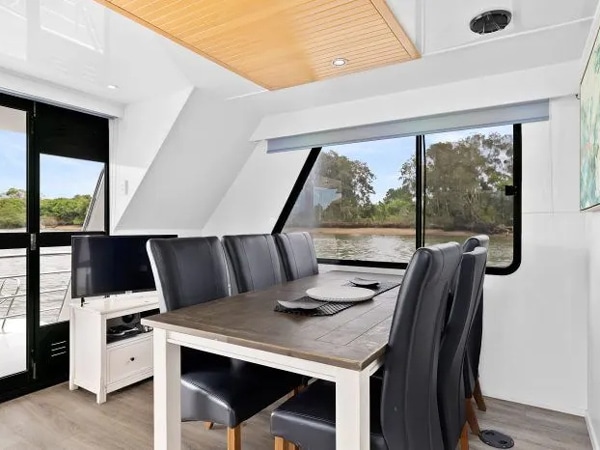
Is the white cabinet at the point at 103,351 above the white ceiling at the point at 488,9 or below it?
below

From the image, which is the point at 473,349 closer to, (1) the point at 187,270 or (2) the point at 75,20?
(1) the point at 187,270

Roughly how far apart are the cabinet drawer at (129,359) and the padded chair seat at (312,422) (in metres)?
1.73

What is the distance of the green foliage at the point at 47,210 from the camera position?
2.65 m

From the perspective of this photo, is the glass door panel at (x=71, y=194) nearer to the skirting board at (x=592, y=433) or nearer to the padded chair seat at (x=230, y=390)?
the padded chair seat at (x=230, y=390)

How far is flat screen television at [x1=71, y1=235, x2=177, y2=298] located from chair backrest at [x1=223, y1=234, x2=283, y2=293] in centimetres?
117

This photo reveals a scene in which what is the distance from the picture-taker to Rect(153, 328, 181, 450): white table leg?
1.57m

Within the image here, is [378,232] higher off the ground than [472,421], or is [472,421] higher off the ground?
[378,232]

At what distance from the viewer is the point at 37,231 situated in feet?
9.21

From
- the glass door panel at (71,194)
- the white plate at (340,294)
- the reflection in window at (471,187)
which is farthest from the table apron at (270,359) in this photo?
the glass door panel at (71,194)

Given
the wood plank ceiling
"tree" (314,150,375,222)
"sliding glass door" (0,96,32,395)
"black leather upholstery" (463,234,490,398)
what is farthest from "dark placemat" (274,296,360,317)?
"sliding glass door" (0,96,32,395)

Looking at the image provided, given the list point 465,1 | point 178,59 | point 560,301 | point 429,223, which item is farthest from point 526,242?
point 178,59

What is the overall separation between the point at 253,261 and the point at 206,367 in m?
0.74

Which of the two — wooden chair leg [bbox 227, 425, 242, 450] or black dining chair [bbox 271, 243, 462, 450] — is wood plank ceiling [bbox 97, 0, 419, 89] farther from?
wooden chair leg [bbox 227, 425, 242, 450]

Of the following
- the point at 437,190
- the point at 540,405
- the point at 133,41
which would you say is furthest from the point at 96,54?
the point at 540,405
